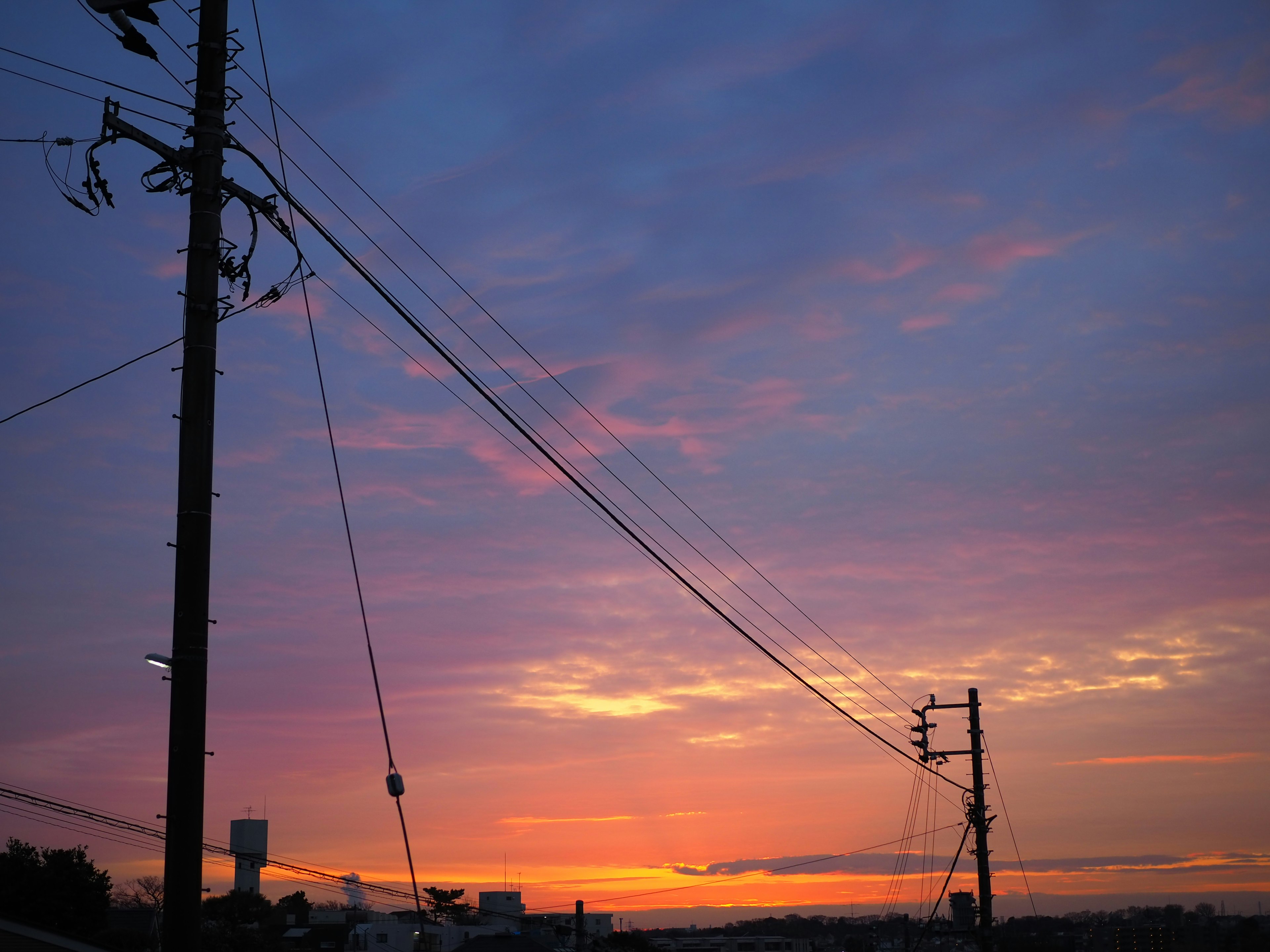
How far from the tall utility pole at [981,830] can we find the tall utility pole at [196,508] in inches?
1254

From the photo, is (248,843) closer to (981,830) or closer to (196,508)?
(981,830)

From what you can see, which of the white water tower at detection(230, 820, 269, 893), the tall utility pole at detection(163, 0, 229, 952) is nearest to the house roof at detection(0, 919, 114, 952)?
the tall utility pole at detection(163, 0, 229, 952)

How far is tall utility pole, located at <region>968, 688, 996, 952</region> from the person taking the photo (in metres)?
35.4

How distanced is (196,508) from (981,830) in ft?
109

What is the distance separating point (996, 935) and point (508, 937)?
1279 inches

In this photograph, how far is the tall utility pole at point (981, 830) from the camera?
35438mm

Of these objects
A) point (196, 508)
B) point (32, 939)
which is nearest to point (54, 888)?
point (32, 939)

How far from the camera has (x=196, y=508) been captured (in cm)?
960

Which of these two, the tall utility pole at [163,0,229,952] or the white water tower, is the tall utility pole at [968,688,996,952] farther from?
the white water tower

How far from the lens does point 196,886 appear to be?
29.6ft

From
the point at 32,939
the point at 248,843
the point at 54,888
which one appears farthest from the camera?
the point at 248,843

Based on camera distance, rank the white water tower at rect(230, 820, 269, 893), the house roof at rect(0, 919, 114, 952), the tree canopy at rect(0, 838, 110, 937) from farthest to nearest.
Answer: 1. the white water tower at rect(230, 820, 269, 893)
2. the tree canopy at rect(0, 838, 110, 937)
3. the house roof at rect(0, 919, 114, 952)

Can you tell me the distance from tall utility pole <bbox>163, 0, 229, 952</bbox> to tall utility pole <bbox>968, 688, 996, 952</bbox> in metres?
31.8

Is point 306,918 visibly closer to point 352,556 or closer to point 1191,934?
point 1191,934
